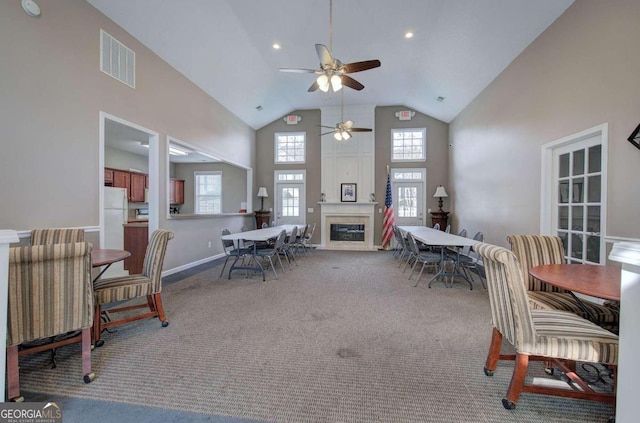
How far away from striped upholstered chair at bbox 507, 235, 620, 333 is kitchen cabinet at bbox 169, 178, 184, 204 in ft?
27.8

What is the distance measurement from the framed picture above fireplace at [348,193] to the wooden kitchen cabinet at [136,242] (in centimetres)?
496

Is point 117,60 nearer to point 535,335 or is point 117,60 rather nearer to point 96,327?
point 96,327

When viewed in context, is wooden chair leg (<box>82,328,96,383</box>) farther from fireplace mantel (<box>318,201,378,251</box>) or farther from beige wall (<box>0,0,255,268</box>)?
fireplace mantel (<box>318,201,378,251</box>)

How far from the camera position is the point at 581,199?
3.12 metres

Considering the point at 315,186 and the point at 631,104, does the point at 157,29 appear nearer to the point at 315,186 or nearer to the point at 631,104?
the point at 315,186

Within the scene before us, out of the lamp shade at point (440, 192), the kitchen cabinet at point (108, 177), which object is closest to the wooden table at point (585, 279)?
the lamp shade at point (440, 192)

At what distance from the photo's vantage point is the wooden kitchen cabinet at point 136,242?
14.7 feet

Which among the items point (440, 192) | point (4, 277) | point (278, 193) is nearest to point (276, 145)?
point (278, 193)

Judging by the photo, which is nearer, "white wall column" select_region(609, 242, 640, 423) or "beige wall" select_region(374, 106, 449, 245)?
"white wall column" select_region(609, 242, 640, 423)

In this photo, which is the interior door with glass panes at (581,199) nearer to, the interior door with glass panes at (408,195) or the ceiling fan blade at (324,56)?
the ceiling fan blade at (324,56)

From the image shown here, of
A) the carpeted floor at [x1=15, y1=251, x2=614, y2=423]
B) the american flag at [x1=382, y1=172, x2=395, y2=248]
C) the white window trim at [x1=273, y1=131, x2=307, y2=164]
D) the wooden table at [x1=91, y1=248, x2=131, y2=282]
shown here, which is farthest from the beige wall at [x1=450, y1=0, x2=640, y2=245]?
the wooden table at [x1=91, y1=248, x2=131, y2=282]

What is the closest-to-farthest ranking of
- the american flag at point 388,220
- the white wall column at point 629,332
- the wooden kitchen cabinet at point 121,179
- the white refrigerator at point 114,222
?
1. the white wall column at point 629,332
2. the white refrigerator at point 114,222
3. the wooden kitchen cabinet at point 121,179
4. the american flag at point 388,220

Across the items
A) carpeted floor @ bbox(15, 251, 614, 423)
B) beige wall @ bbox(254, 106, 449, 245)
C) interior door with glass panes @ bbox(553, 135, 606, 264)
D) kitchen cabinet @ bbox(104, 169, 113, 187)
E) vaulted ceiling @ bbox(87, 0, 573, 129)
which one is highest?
vaulted ceiling @ bbox(87, 0, 573, 129)

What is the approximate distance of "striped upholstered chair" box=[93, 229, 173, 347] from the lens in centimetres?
220
